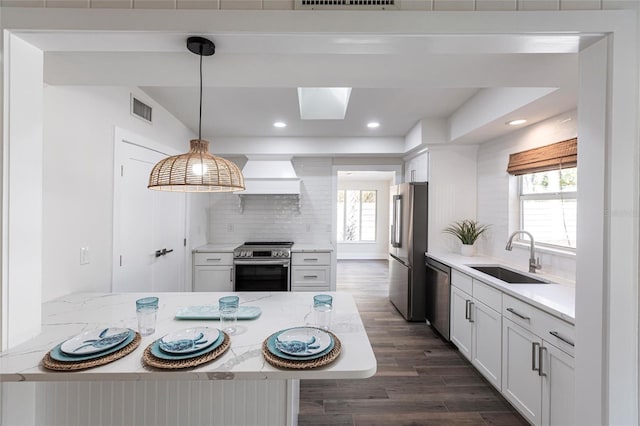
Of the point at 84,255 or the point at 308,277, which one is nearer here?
the point at 84,255

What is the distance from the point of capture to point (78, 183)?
1879 mm

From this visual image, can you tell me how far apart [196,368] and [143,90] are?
101 inches

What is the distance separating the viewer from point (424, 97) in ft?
8.88

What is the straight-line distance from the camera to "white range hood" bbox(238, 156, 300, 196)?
4.12 meters

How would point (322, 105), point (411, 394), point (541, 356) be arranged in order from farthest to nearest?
point (322, 105) < point (411, 394) < point (541, 356)

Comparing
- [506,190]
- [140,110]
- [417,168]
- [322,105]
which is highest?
[322,105]

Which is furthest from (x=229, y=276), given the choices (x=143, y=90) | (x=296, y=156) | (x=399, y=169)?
(x=399, y=169)

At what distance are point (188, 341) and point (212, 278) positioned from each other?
2.83 metres

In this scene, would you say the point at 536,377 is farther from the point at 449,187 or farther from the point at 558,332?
the point at 449,187

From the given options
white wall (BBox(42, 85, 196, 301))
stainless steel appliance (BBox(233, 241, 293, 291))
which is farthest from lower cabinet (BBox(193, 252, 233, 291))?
white wall (BBox(42, 85, 196, 301))

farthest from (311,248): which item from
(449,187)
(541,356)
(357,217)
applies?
(357,217)

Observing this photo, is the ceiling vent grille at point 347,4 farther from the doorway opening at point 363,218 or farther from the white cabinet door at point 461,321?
the doorway opening at point 363,218

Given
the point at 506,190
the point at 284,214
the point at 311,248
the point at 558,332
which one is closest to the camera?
the point at 558,332

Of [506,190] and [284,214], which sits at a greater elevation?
[506,190]
